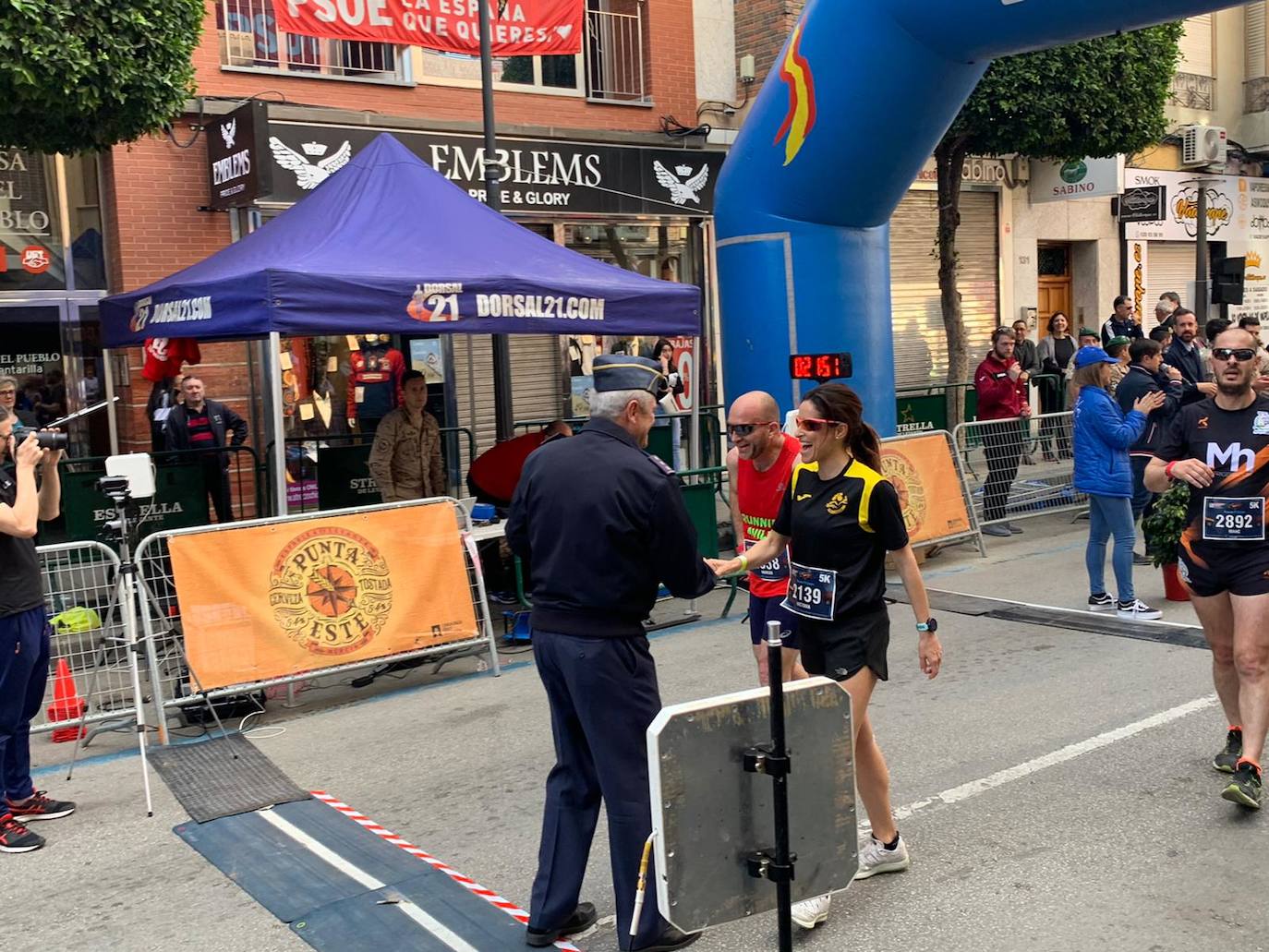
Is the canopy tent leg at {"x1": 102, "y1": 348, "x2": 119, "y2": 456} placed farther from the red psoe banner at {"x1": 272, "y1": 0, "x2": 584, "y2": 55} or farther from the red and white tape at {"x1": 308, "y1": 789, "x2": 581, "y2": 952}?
the red and white tape at {"x1": 308, "y1": 789, "x2": 581, "y2": 952}

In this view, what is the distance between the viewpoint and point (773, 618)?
203 inches

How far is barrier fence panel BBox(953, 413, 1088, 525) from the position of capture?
11766mm

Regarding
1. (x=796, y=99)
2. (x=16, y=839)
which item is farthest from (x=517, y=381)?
(x=16, y=839)

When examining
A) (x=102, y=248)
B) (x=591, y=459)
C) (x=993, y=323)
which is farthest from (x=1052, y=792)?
(x=993, y=323)

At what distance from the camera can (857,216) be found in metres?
10.1

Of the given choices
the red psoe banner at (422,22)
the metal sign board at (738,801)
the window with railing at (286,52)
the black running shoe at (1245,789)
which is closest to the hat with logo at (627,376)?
the metal sign board at (738,801)

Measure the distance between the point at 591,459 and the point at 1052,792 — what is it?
2.83 metres

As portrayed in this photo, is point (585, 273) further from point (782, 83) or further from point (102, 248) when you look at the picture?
point (102, 248)

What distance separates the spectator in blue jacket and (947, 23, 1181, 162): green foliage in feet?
24.0

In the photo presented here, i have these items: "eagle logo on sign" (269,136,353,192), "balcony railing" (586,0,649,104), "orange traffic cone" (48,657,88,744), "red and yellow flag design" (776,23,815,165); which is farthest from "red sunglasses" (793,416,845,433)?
"balcony railing" (586,0,649,104)

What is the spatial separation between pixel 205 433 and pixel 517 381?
4.97 meters

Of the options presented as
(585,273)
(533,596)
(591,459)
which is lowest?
(533,596)

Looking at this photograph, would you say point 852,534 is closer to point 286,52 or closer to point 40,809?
point 40,809

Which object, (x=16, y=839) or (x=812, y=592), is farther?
(x=16, y=839)
